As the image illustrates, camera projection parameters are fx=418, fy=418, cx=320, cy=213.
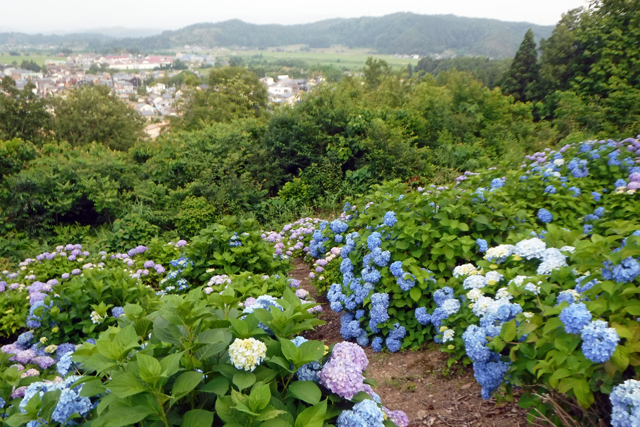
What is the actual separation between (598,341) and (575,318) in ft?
0.38

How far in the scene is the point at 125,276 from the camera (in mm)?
3746

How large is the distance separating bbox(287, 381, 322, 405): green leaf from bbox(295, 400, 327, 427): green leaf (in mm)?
25

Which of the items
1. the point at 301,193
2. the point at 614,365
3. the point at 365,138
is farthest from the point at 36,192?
the point at 614,365

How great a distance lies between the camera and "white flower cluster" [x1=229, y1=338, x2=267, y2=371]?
143cm

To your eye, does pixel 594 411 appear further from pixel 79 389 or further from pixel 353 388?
pixel 79 389

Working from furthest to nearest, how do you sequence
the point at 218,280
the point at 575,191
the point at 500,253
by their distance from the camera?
1. the point at 575,191
2. the point at 218,280
3. the point at 500,253

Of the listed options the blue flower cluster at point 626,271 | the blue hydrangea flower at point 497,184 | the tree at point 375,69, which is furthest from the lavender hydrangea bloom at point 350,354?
the tree at point 375,69

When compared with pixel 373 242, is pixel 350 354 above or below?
above

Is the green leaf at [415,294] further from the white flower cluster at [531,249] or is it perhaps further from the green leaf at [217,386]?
the green leaf at [217,386]

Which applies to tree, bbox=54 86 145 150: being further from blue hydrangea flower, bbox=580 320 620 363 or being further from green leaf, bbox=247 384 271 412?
blue hydrangea flower, bbox=580 320 620 363

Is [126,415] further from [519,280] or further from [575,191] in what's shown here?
[575,191]

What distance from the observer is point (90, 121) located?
2139 cm

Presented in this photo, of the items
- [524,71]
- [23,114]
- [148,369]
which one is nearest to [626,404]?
[148,369]

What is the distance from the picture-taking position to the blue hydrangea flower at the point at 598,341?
5.36 feet
